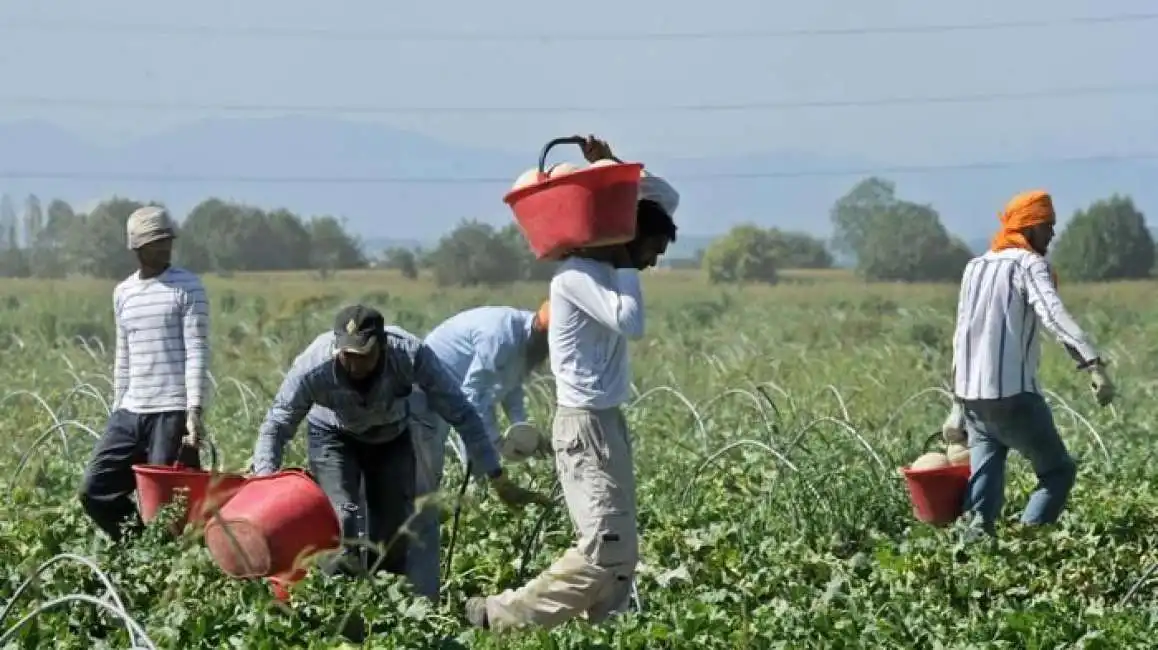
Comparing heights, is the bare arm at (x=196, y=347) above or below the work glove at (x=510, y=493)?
above

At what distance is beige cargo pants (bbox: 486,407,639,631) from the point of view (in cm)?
535

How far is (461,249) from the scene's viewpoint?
48.4 meters

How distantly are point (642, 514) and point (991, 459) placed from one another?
1403 mm

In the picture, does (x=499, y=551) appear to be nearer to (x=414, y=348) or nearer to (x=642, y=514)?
(x=642, y=514)

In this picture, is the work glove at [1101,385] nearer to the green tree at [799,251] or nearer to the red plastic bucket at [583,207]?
the red plastic bucket at [583,207]

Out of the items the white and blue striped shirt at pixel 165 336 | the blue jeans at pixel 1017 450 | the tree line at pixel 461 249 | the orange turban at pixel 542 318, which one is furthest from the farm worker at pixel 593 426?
the tree line at pixel 461 249

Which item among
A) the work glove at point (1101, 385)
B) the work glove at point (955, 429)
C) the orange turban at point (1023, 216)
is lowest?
the work glove at point (955, 429)

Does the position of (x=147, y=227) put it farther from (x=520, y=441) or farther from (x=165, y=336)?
(x=520, y=441)

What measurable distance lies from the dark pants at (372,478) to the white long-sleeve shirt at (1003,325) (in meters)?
2.02

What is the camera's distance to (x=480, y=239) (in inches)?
1917

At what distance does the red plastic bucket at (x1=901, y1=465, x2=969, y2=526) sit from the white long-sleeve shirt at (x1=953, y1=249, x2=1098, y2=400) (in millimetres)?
292

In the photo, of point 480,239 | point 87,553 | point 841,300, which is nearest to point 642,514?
point 87,553

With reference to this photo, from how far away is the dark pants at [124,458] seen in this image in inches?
261

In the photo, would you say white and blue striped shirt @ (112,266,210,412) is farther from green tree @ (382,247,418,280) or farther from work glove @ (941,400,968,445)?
green tree @ (382,247,418,280)
